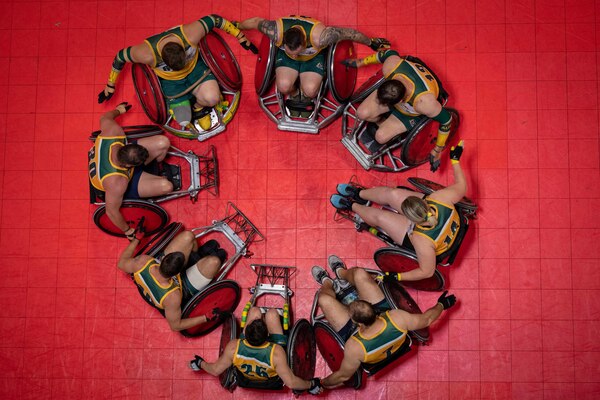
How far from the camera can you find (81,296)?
638 cm

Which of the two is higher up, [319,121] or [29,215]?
[319,121]

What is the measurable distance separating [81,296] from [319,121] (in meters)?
4.02

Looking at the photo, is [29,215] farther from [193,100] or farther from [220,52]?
[220,52]

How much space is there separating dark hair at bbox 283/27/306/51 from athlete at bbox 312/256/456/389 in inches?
107

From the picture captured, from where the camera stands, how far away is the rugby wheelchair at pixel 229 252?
5758mm

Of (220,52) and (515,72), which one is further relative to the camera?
(515,72)

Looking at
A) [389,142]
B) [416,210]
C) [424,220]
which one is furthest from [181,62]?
[424,220]

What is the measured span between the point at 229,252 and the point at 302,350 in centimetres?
163

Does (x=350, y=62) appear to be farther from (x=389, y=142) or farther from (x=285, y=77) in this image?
(x=389, y=142)

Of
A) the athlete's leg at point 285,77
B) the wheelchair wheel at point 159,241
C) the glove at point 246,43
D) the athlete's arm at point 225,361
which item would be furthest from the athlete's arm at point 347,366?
the glove at point 246,43

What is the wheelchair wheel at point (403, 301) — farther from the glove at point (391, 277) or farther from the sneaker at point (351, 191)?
the sneaker at point (351, 191)

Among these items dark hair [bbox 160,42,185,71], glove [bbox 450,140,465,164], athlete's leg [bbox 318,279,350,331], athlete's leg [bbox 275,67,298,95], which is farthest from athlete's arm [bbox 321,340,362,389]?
dark hair [bbox 160,42,185,71]

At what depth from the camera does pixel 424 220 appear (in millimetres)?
4828

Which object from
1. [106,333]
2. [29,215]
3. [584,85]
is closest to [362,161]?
[584,85]
